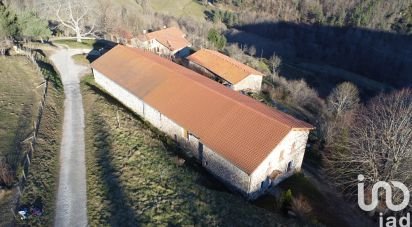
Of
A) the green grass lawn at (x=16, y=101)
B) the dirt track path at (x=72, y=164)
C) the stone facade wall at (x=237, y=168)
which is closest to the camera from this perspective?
the dirt track path at (x=72, y=164)

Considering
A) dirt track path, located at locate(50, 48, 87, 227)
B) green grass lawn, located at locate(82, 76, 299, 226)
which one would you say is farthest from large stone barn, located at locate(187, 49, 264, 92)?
green grass lawn, located at locate(82, 76, 299, 226)

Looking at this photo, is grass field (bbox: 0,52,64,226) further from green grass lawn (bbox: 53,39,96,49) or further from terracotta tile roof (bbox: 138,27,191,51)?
terracotta tile roof (bbox: 138,27,191,51)

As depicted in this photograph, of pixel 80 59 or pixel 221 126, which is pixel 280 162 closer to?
pixel 221 126

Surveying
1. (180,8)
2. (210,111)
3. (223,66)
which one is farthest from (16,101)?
(180,8)

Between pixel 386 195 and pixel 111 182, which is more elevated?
pixel 111 182

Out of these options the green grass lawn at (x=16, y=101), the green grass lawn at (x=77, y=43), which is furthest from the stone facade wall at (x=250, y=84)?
the green grass lawn at (x=16, y=101)

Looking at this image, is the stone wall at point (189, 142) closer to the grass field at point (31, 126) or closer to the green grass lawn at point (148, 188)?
the green grass lawn at point (148, 188)
